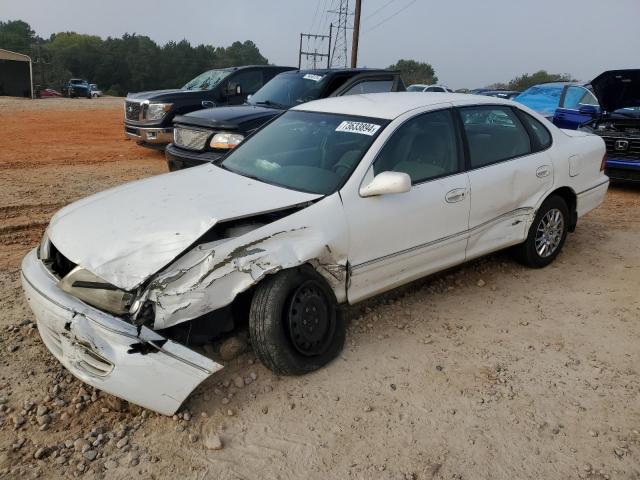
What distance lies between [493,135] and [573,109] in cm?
647

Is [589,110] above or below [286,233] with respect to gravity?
above

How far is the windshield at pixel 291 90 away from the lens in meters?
7.75

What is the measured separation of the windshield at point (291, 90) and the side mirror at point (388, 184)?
4.64 metres

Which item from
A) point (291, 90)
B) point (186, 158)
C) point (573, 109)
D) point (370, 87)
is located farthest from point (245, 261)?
point (573, 109)

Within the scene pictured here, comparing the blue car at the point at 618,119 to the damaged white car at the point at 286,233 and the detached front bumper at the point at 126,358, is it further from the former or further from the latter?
the detached front bumper at the point at 126,358

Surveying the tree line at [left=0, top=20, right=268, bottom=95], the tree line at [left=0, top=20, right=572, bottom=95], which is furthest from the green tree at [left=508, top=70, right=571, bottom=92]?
the tree line at [left=0, top=20, right=268, bottom=95]

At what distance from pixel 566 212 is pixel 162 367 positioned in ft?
12.4

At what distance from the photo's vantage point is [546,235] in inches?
185

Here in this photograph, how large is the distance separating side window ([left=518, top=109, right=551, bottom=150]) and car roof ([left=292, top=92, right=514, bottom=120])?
0.23 m

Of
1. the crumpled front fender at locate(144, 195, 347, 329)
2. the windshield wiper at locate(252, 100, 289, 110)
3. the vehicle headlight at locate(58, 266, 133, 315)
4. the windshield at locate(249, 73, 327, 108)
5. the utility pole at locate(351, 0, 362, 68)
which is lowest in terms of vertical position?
the vehicle headlight at locate(58, 266, 133, 315)

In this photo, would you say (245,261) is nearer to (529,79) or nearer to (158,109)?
(158,109)

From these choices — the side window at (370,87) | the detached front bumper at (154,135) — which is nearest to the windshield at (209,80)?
the detached front bumper at (154,135)

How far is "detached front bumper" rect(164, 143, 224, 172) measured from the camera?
21.6 feet

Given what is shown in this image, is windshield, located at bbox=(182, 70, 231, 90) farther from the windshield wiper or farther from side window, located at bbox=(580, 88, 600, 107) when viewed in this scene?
side window, located at bbox=(580, 88, 600, 107)
